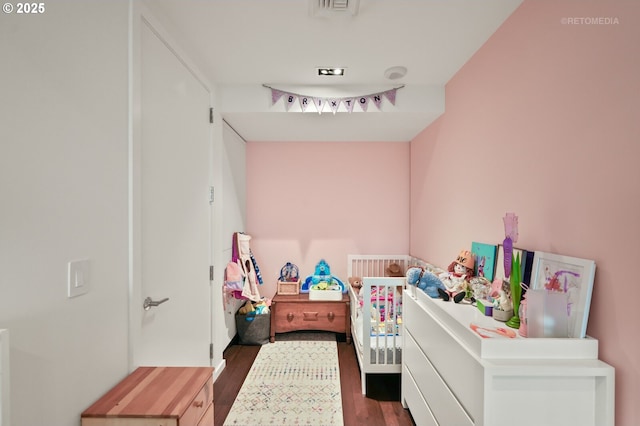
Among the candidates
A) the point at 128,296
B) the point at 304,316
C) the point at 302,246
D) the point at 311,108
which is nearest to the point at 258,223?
the point at 302,246

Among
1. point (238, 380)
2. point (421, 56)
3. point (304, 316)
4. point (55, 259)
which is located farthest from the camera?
point (304, 316)

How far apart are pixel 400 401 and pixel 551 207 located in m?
1.75

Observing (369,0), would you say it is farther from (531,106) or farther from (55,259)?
(55,259)

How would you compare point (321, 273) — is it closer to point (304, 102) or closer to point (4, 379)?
point (304, 102)

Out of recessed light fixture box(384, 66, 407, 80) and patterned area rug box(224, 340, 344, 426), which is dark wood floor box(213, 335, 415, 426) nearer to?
patterned area rug box(224, 340, 344, 426)

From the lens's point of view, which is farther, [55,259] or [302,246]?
[302,246]

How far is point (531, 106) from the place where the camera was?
4.76ft

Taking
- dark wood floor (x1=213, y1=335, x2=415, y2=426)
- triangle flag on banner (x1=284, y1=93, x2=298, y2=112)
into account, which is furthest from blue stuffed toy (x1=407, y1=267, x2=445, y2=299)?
triangle flag on banner (x1=284, y1=93, x2=298, y2=112)

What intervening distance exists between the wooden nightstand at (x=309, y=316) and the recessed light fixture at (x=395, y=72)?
2231 mm

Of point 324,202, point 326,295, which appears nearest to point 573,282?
point 326,295

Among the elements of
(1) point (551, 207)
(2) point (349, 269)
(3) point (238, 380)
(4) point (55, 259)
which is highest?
(1) point (551, 207)

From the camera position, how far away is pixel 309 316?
10.4 feet

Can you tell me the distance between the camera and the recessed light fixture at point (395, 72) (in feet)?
7.36

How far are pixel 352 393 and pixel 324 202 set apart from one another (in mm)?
2032
